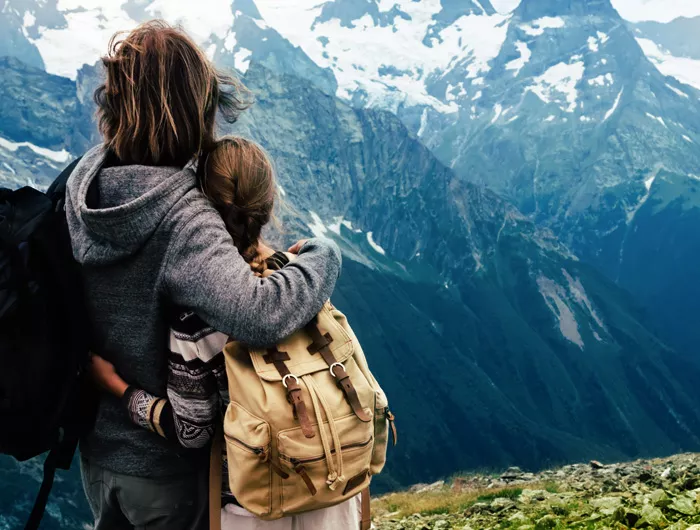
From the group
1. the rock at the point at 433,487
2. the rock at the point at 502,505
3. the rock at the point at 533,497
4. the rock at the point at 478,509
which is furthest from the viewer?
the rock at the point at 433,487

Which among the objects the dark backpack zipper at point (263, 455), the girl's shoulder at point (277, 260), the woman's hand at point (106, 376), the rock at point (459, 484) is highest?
the girl's shoulder at point (277, 260)

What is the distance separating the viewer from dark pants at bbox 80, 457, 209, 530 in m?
3.91

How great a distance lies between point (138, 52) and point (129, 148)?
0.56m

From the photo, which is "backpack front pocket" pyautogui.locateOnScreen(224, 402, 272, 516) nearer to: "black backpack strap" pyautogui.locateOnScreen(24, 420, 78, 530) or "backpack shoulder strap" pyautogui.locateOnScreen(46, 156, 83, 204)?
"black backpack strap" pyautogui.locateOnScreen(24, 420, 78, 530)

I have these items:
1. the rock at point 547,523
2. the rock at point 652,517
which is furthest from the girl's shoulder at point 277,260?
the rock at point 547,523

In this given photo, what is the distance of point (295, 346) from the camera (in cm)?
355

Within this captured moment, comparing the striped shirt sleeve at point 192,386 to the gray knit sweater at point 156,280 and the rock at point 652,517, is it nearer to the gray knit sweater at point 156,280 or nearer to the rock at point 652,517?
the gray knit sweater at point 156,280

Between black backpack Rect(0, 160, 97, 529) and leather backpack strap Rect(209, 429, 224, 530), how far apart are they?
0.94 metres

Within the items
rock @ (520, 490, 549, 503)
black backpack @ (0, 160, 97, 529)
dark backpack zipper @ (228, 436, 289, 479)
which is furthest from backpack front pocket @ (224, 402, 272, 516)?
rock @ (520, 490, 549, 503)

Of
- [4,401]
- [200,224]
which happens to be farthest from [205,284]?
[4,401]

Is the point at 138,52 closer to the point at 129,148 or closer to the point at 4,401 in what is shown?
the point at 129,148

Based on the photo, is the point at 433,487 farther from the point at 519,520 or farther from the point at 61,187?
the point at 61,187

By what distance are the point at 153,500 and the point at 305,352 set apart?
4.71 ft

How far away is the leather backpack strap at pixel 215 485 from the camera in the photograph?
3797 millimetres
